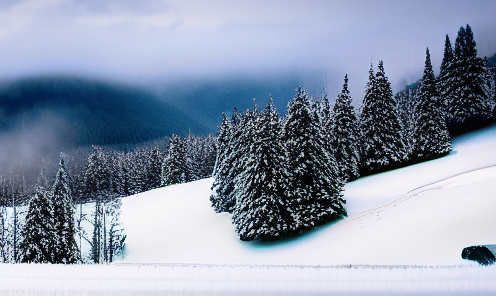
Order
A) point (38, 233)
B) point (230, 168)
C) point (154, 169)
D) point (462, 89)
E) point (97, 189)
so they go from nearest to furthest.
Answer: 1. point (38, 233)
2. point (230, 168)
3. point (462, 89)
4. point (97, 189)
5. point (154, 169)

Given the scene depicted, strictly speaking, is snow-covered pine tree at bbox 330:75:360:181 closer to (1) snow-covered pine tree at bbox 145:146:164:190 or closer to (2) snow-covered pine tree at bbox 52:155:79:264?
(2) snow-covered pine tree at bbox 52:155:79:264

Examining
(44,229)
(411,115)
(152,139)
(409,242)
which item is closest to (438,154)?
(411,115)

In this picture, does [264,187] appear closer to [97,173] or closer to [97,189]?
[97,189]

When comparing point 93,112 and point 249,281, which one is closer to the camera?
point 249,281

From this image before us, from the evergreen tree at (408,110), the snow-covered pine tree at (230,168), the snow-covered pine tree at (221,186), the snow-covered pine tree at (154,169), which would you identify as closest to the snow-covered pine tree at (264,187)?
the snow-covered pine tree at (230,168)

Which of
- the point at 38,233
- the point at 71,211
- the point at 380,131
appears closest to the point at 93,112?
the point at 71,211

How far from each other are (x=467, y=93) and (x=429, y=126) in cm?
362

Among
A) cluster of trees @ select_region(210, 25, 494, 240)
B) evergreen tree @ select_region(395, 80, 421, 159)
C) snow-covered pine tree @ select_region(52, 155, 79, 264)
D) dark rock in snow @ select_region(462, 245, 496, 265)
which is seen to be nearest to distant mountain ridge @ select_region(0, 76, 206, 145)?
cluster of trees @ select_region(210, 25, 494, 240)

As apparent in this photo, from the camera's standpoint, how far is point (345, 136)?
26141 millimetres

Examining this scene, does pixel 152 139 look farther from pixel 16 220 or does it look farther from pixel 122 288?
pixel 122 288

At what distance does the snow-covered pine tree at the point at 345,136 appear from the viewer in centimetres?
2522

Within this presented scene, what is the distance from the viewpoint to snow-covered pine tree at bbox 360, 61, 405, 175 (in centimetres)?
2548

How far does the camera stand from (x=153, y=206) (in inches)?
1001

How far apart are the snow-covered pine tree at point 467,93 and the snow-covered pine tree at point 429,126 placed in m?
1.24
